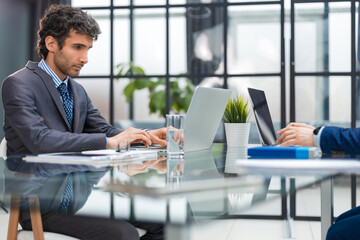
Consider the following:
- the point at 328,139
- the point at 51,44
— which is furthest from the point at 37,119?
the point at 328,139

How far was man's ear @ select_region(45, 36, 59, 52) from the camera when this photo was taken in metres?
2.32

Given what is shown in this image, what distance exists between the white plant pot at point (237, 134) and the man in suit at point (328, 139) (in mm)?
436

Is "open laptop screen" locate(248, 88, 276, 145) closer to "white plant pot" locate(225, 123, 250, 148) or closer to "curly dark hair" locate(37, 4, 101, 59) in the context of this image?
"white plant pot" locate(225, 123, 250, 148)

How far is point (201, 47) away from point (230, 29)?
32 cm

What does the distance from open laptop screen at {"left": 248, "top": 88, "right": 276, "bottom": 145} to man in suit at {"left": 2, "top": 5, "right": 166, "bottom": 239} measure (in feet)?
1.33

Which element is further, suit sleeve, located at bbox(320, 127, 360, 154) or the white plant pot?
the white plant pot

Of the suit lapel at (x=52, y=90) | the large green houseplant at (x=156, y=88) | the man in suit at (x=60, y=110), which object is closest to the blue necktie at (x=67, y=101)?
the man in suit at (x=60, y=110)

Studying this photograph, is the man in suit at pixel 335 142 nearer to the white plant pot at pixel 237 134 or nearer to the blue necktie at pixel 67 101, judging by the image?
the white plant pot at pixel 237 134

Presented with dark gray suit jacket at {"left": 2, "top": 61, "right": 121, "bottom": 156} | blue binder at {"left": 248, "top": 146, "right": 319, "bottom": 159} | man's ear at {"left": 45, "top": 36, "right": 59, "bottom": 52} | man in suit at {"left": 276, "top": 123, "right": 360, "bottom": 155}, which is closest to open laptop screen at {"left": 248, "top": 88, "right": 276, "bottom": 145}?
man in suit at {"left": 276, "top": 123, "right": 360, "bottom": 155}

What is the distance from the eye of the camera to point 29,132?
1.82m

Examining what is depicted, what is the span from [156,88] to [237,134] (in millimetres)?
2697

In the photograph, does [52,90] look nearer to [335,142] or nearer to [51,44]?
[51,44]

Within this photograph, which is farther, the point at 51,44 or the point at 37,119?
the point at 51,44

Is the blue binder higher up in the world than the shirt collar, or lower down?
lower down
